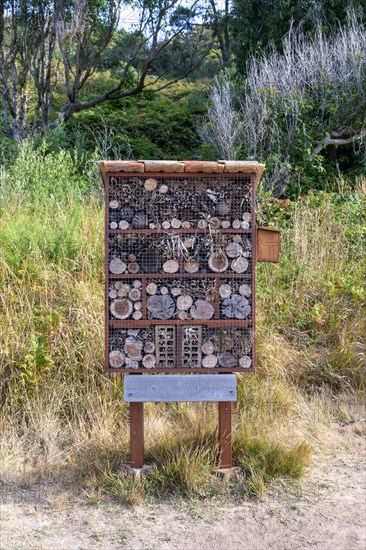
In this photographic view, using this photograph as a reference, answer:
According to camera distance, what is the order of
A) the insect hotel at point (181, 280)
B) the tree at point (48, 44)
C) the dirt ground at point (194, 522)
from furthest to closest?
1. the tree at point (48, 44)
2. the insect hotel at point (181, 280)
3. the dirt ground at point (194, 522)

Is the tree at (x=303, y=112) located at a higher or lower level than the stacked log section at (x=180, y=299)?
higher

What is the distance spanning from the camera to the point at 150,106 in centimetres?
1528

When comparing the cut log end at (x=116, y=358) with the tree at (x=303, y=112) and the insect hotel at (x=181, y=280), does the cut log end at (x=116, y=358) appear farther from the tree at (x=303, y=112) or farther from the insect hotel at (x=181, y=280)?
the tree at (x=303, y=112)

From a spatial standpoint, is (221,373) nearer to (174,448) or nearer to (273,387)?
(174,448)

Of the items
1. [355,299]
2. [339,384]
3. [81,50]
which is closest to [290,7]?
[81,50]

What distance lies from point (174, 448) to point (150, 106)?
12812 mm

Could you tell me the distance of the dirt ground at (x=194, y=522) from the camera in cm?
308

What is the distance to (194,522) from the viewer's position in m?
3.25

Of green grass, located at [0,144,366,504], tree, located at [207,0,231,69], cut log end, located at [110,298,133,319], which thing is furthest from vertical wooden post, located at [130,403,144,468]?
tree, located at [207,0,231,69]

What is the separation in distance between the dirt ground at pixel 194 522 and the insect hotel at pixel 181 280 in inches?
25.3

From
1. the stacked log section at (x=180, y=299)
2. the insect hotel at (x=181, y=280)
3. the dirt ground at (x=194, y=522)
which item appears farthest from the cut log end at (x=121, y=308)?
the dirt ground at (x=194, y=522)

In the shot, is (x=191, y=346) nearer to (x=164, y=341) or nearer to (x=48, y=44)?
(x=164, y=341)

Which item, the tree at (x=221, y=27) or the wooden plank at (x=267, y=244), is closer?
the wooden plank at (x=267, y=244)

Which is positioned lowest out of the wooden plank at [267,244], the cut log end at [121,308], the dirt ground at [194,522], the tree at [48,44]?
the dirt ground at [194,522]
